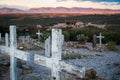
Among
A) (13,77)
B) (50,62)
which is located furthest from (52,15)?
(50,62)

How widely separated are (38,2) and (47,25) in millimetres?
1074

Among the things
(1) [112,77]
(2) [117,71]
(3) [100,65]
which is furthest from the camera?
(3) [100,65]

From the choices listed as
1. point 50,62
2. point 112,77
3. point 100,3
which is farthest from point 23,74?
point 100,3

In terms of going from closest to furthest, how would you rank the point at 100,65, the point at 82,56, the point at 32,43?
1. the point at 100,65
2. the point at 82,56
3. the point at 32,43

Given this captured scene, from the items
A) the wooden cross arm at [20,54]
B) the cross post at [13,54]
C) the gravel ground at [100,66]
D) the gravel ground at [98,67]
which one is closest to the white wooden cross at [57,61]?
the wooden cross arm at [20,54]

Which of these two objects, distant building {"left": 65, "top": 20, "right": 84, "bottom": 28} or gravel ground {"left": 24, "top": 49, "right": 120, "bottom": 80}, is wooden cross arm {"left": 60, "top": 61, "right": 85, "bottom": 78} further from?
distant building {"left": 65, "top": 20, "right": 84, "bottom": 28}

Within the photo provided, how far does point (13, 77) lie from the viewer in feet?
15.5

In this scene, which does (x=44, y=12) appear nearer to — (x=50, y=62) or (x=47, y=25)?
(x=47, y=25)

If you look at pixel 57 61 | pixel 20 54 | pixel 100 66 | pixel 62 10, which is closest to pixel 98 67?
pixel 100 66

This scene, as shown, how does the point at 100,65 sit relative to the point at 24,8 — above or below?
below

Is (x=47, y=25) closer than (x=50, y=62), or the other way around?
(x=50, y=62)

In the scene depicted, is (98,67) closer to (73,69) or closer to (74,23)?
(73,69)

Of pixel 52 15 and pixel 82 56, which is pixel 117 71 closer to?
pixel 82 56

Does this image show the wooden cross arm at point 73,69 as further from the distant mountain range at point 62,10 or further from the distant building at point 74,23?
the distant building at point 74,23
